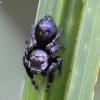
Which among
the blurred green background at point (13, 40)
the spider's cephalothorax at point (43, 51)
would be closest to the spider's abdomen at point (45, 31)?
the spider's cephalothorax at point (43, 51)

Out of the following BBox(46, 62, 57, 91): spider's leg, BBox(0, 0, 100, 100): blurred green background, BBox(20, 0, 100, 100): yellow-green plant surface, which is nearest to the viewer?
BBox(20, 0, 100, 100): yellow-green plant surface

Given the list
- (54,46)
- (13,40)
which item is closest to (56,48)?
(54,46)

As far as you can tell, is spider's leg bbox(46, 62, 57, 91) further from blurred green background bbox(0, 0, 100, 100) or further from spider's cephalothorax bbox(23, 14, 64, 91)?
blurred green background bbox(0, 0, 100, 100)

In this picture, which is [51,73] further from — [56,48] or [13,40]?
[13,40]

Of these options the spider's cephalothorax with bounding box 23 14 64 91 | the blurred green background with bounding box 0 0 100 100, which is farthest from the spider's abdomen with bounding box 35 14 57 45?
the blurred green background with bounding box 0 0 100 100

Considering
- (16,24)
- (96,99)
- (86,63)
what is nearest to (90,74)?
(86,63)

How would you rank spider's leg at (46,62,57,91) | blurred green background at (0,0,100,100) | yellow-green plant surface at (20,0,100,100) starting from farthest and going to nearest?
blurred green background at (0,0,100,100)
spider's leg at (46,62,57,91)
yellow-green plant surface at (20,0,100,100)
